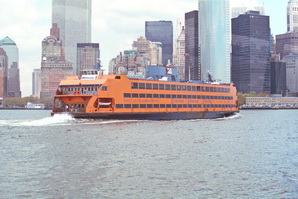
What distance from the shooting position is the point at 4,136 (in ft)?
→ 165

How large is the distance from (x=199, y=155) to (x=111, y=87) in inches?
1445

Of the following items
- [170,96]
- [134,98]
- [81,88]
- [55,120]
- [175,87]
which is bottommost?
[55,120]

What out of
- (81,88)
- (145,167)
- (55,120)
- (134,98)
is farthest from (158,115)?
(145,167)

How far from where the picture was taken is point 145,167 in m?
31.2

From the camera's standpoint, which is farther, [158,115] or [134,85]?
[158,115]

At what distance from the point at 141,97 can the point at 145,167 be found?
4766 centimetres

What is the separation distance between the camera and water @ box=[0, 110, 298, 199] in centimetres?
2484

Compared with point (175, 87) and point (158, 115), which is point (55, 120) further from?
point (175, 87)

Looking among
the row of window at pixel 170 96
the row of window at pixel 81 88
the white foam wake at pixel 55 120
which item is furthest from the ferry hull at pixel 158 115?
the row of window at pixel 81 88

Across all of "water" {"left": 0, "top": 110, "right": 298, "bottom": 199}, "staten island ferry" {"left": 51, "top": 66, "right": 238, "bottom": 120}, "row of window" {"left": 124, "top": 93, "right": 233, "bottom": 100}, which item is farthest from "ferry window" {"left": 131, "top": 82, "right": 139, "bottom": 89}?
"water" {"left": 0, "top": 110, "right": 298, "bottom": 199}

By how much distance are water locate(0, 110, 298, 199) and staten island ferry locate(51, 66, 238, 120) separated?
66.4 feet

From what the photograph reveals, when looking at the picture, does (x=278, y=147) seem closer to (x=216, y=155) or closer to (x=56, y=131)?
(x=216, y=155)

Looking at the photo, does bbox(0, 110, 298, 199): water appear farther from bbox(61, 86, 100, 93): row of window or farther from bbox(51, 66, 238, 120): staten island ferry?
bbox(61, 86, 100, 93): row of window

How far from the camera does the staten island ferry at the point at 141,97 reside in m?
70.2
